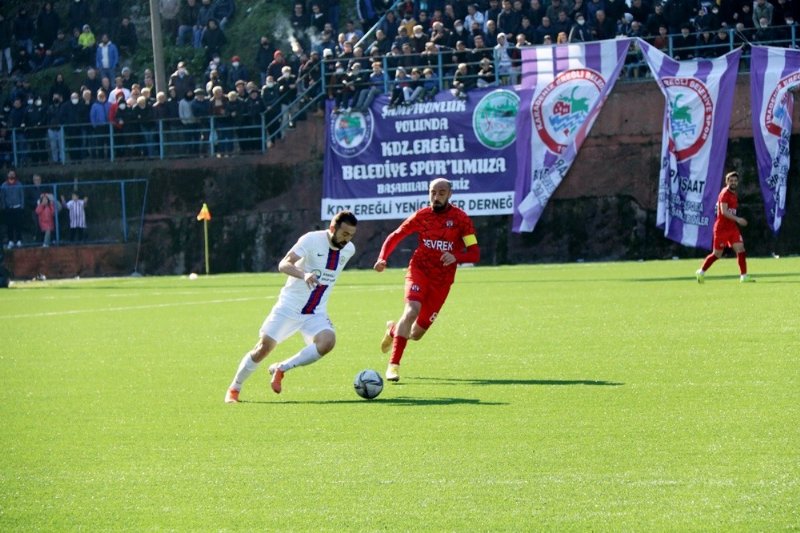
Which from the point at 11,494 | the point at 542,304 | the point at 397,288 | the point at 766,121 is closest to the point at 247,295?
the point at 397,288

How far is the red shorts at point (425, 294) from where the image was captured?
14531 mm

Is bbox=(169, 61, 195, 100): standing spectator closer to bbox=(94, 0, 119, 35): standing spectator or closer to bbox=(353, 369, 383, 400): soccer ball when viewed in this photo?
bbox=(94, 0, 119, 35): standing spectator

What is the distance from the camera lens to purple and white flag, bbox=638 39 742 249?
1336 inches

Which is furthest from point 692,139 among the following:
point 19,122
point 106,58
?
point 19,122

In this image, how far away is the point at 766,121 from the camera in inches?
1339

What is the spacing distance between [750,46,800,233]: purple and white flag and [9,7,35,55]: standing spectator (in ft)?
78.4

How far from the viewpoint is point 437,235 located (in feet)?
47.9

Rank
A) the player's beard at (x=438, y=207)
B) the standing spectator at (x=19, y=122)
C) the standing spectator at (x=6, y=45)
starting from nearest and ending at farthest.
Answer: the player's beard at (x=438, y=207)
the standing spectator at (x=19, y=122)
the standing spectator at (x=6, y=45)

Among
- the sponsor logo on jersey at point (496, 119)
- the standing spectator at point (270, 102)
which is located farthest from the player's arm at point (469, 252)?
the standing spectator at point (270, 102)

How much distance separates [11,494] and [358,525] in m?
2.39

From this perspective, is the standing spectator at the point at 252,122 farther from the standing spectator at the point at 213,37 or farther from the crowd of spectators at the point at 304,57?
the standing spectator at the point at 213,37

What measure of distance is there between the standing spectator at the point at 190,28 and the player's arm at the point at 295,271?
3284 cm

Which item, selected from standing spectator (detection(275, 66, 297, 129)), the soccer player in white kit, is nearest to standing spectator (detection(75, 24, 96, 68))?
standing spectator (detection(275, 66, 297, 129))

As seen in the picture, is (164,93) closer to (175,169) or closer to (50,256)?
(175,169)
